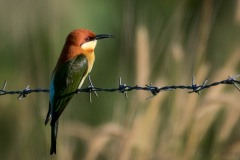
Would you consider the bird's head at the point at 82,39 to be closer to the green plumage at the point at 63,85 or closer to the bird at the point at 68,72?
the bird at the point at 68,72

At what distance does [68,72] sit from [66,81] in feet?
0.23

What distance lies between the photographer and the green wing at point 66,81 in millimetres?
4910

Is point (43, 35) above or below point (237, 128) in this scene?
above

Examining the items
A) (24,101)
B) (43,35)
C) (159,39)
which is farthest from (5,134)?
(159,39)

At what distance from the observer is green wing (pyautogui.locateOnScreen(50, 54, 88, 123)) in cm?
491

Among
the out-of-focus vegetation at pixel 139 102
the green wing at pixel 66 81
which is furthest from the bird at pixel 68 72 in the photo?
the out-of-focus vegetation at pixel 139 102

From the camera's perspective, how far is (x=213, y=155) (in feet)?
18.5

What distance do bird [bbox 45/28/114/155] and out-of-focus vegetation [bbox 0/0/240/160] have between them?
1.52 feet

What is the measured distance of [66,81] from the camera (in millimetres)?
4969

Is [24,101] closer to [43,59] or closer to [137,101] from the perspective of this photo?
[43,59]

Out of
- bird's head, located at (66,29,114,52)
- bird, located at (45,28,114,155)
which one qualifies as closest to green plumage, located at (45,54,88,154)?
bird, located at (45,28,114,155)

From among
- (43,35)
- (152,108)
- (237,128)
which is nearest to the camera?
(152,108)

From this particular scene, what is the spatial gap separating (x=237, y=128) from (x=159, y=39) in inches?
32.3

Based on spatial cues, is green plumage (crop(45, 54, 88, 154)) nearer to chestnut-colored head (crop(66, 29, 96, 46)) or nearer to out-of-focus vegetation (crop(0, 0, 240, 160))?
chestnut-colored head (crop(66, 29, 96, 46))
